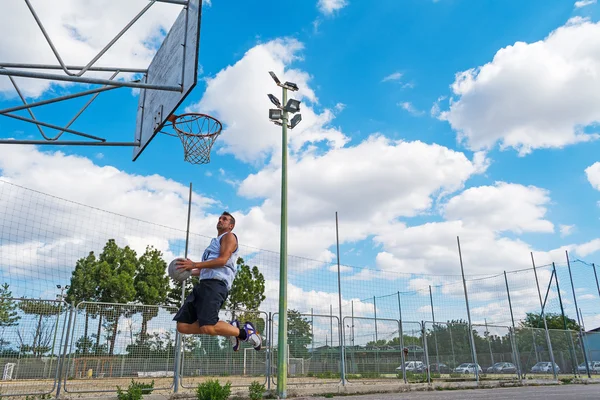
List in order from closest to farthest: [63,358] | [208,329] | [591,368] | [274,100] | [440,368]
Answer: [208,329], [63,358], [274,100], [440,368], [591,368]

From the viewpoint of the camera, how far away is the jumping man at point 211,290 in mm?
4730

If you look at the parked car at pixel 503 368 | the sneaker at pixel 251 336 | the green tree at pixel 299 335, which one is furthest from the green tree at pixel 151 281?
the sneaker at pixel 251 336

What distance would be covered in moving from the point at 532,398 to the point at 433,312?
11318 mm

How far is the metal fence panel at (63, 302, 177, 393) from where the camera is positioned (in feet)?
28.5

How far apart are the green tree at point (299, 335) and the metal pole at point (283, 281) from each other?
123 inches

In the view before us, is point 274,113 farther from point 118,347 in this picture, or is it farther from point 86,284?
point 86,284

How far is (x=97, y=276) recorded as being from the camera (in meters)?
24.0

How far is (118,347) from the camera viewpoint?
910cm

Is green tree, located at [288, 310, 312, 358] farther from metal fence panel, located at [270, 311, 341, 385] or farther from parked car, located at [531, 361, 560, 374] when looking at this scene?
parked car, located at [531, 361, 560, 374]

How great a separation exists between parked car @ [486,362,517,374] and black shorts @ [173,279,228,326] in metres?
14.0

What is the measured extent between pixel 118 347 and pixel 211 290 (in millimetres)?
5427

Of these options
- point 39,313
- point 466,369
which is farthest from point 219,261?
point 466,369

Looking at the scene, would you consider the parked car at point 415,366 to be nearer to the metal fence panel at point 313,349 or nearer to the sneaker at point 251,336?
the metal fence panel at point 313,349

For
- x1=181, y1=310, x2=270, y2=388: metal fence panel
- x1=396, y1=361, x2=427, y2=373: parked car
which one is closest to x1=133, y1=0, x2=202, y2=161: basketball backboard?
x1=181, y1=310, x2=270, y2=388: metal fence panel
